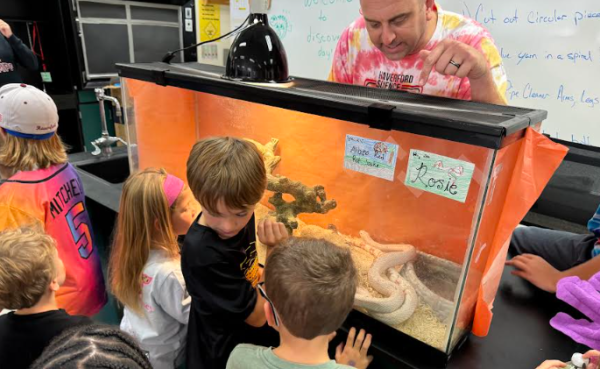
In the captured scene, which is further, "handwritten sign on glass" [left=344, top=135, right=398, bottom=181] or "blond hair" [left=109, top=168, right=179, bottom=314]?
"blond hair" [left=109, top=168, right=179, bottom=314]

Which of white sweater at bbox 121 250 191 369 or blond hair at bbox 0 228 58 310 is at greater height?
blond hair at bbox 0 228 58 310

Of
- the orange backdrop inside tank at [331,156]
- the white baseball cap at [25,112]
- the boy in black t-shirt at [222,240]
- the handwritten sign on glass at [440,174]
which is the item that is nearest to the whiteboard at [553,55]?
the orange backdrop inside tank at [331,156]

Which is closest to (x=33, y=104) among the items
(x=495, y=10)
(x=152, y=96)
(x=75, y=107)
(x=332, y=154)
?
(x=152, y=96)

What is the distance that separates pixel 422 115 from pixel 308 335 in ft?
1.61

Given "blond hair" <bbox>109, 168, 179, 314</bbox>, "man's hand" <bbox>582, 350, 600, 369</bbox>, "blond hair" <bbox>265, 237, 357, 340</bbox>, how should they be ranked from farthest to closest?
1. "blond hair" <bbox>109, 168, 179, 314</bbox>
2. "man's hand" <bbox>582, 350, 600, 369</bbox>
3. "blond hair" <bbox>265, 237, 357, 340</bbox>

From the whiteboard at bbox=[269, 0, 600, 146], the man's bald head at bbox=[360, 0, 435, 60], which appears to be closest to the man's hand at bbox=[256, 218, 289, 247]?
the man's bald head at bbox=[360, 0, 435, 60]

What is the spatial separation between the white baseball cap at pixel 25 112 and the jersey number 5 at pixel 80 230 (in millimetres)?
282

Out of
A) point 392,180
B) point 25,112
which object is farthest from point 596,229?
point 25,112

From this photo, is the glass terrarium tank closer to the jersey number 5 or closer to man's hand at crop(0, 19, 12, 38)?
the jersey number 5

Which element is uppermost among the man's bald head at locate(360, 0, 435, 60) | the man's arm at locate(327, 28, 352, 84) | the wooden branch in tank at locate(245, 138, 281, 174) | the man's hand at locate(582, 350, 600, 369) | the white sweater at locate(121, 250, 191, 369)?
the man's bald head at locate(360, 0, 435, 60)

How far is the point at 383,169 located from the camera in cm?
98

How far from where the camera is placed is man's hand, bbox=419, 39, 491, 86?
36.9 inches

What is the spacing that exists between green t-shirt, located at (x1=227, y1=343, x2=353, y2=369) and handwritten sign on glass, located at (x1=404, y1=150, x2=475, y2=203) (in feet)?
1.37

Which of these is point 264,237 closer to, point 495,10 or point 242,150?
point 242,150
